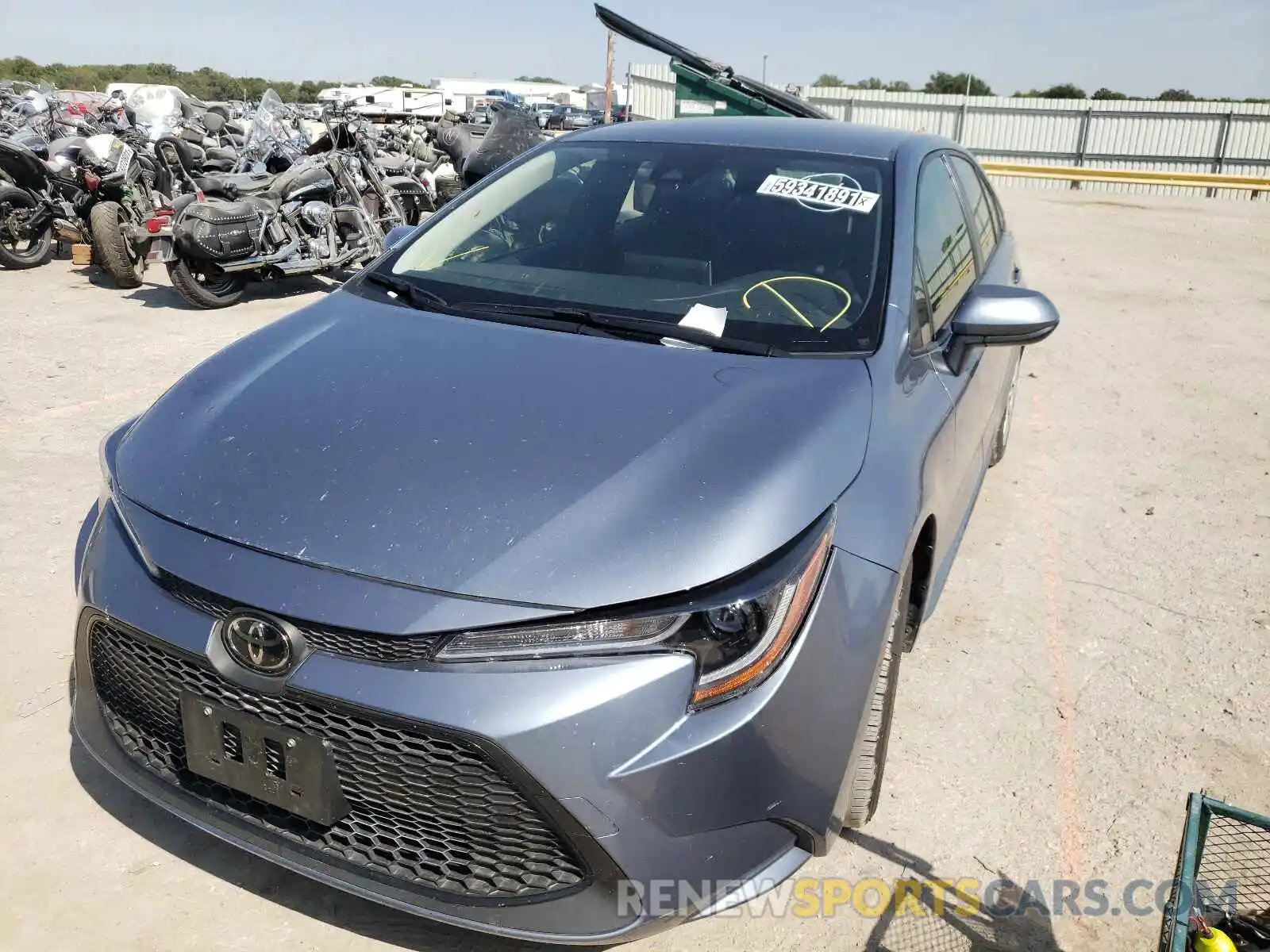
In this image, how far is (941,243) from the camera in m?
3.05

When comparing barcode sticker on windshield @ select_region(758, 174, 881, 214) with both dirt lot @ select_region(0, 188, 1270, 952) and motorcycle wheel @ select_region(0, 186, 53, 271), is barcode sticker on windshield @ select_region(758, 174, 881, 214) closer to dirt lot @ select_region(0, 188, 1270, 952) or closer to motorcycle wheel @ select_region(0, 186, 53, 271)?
dirt lot @ select_region(0, 188, 1270, 952)

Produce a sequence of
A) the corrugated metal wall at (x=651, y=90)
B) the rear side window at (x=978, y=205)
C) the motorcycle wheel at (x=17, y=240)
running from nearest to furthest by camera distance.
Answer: the rear side window at (x=978, y=205) < the motorcycle wheel at (x=17, y=240) < the corrugated metal wall at (x=651, y=90)

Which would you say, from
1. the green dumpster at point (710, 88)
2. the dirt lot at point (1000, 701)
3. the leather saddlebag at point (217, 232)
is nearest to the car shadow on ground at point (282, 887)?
the dirt lot at point (1000, 701)

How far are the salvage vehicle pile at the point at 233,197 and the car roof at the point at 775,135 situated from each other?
15.2 ft

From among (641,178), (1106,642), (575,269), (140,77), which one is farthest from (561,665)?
(140,77)

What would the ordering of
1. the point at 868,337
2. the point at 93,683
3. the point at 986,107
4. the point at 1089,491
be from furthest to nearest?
the point at 986,107, the point at 1089,491, the point at 868,337, the point at 93,683

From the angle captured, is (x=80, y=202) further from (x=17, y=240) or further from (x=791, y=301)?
(x=791, y=301)

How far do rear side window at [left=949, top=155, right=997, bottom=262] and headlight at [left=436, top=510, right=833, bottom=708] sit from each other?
245 cm

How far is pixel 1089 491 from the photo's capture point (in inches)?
178

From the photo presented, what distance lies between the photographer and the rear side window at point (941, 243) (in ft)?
9.10

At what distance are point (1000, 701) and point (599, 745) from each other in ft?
5.84

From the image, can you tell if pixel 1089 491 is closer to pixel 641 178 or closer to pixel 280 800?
pixel 641 178

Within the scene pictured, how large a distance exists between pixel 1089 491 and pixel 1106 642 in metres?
1.43

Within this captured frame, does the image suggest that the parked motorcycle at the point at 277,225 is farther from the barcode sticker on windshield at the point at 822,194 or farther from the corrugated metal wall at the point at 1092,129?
the corrugated metal wall at the point at 1092,129
